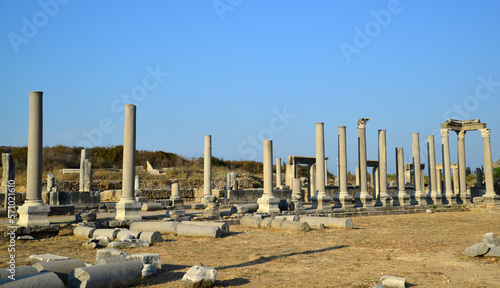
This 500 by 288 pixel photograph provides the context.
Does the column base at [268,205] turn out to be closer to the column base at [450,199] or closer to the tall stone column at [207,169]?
the tall stone column at [207,169]

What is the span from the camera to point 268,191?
19391mm

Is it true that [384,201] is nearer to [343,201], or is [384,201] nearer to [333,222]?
[343,201]

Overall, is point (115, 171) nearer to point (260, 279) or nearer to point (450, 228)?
point (450, 228)

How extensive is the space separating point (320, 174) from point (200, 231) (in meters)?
9.81

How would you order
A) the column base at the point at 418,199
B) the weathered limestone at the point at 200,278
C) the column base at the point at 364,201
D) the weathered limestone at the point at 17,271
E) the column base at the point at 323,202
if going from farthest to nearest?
the column base at the point at 418,199
the column base at the point at 364,201
the column base at the point at 323,202
the weathered limestone at the point at 200,278
the weathered limestone at the point at 17,271

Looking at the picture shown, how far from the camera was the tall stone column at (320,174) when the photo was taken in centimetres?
2053

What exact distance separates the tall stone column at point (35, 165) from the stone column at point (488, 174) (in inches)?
978

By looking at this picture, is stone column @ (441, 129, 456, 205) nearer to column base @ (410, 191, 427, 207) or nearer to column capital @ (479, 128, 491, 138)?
column capital @ (479, 128, 491, 138)

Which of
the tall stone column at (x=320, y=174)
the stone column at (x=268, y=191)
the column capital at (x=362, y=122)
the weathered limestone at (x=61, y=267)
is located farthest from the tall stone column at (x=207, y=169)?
the weathered limestone at (x=61, y=267)

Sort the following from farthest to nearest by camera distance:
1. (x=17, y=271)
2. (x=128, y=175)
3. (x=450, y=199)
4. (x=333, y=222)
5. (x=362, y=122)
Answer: (x=450, y=199) < (x=362, y=122) < (x=333, y=222) < (x=128, y=175) < (x=17, y=271)

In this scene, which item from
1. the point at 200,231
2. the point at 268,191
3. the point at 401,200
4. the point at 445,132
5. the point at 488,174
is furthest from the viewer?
the point at 445,132

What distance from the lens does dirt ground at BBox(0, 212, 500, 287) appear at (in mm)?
7145

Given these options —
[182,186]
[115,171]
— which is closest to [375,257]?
[182,186]

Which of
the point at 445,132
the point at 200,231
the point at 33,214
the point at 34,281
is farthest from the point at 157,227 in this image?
the point at 445,132
